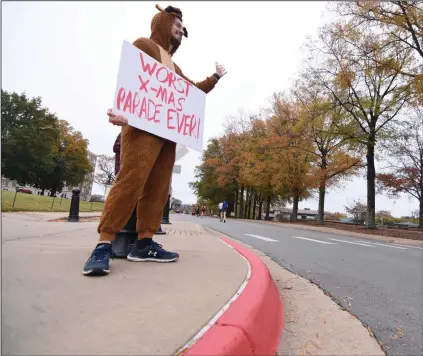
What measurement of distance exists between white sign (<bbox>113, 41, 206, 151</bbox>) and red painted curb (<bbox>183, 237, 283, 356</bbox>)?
4.87 ft

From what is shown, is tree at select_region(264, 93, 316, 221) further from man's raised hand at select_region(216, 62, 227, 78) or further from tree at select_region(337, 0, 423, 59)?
man's raised hand at select_region(216, 62, 227, 78)

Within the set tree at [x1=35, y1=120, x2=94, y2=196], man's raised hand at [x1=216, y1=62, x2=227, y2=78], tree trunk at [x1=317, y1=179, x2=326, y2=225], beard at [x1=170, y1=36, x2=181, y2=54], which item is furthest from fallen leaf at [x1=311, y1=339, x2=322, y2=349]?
tree at [x1=35, y1=120, x2=94, y2=196]

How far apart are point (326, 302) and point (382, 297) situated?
0.92 metres

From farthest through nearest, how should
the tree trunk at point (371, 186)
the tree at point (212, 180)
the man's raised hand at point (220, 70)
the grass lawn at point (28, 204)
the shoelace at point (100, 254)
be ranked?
1. the tree at point (212, 180)
2. the tree trunk at point (371, 186)
3. the grass lawn at point (28, 204)
4. the man's raised hand at point (220, 70)
5. the shoelace at point (100, 254)

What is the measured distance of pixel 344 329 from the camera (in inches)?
79.5

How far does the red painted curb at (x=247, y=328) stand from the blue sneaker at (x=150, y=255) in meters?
0.94

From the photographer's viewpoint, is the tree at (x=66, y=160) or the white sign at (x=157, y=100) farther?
the tree at (x=66, y=160)

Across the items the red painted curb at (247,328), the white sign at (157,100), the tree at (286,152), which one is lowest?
the red painted curb at (247,328)

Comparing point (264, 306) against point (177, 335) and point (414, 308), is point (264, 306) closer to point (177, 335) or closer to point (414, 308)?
point (177, 335)

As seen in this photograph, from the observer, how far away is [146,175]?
95.5 inches

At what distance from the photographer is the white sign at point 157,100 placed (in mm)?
2488

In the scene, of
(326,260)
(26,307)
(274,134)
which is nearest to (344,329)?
(26,307)

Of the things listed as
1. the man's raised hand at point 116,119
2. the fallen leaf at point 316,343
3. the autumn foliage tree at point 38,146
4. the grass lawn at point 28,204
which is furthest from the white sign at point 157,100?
the autumn foliage tree at point 38,146

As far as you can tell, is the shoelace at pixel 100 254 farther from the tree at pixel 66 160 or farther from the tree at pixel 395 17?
the tree at pixel 66 160
